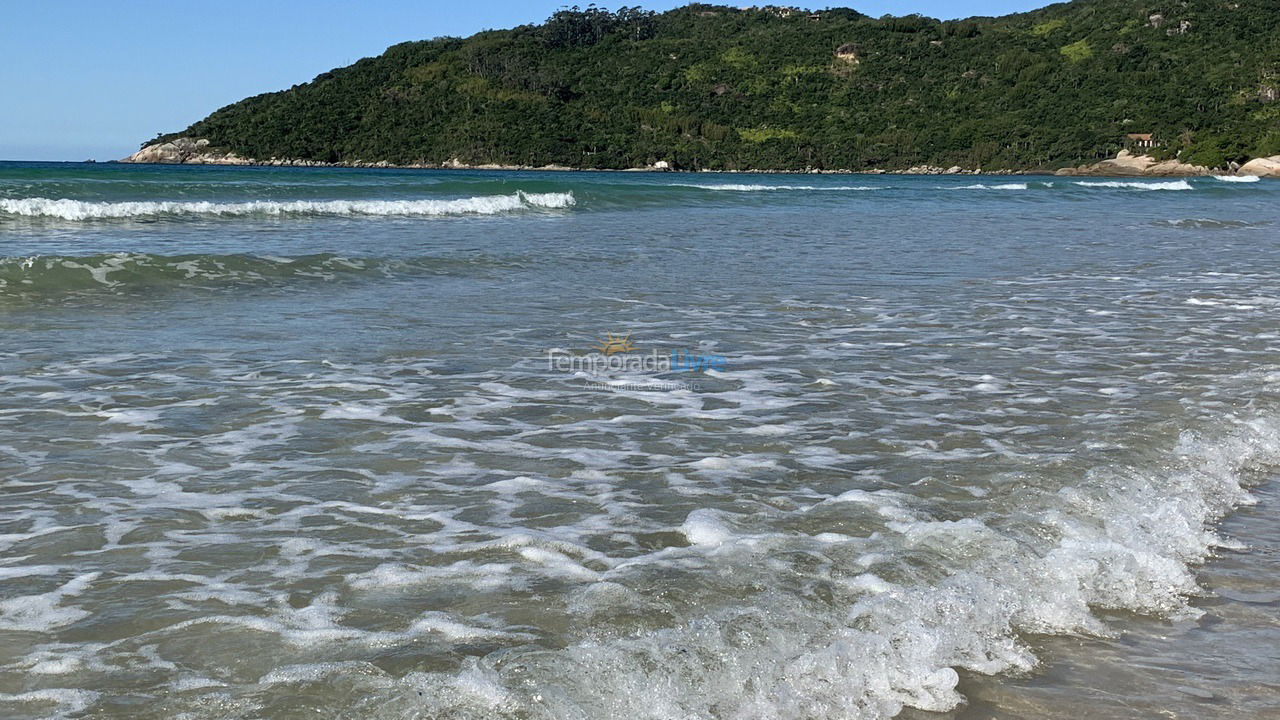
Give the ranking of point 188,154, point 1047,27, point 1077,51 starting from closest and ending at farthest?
point 188,154 → point 1077,51 → point 1047,27

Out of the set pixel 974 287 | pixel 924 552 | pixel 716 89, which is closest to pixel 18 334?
pixel 924 552

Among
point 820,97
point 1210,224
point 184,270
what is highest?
point 820,97

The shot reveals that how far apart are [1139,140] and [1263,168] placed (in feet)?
59.9

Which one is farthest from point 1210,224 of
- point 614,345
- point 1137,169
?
point 1137,169

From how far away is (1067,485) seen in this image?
382cm

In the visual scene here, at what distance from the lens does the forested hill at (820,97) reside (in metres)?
98.1

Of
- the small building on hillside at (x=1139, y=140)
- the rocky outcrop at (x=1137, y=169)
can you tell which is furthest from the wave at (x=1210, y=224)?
the small building on hillside at (x=1139, y=140)

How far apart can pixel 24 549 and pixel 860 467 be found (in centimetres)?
293

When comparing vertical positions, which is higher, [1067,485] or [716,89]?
[716,89]

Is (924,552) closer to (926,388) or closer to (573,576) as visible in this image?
(573,576)

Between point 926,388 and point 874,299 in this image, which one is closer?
point 926,388

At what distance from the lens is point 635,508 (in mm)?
3598

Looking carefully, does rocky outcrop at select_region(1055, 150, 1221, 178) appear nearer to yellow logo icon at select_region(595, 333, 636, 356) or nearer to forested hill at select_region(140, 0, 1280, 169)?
forested hill at select_region(140, 0, 1280, 169)
